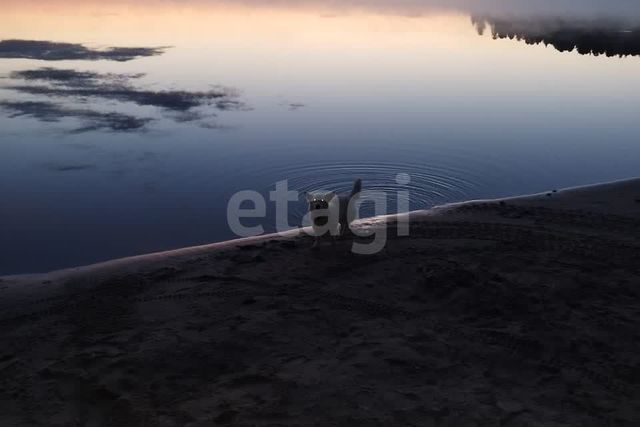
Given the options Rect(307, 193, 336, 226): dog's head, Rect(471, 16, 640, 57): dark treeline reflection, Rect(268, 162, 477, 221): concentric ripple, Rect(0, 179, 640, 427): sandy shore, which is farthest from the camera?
Rect(471, 16, 640, 57): dark treeline reflection

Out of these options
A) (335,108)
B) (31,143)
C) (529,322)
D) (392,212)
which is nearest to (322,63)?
(335,108)

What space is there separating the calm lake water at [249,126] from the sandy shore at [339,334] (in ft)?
6.20

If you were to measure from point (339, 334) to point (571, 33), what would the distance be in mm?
28341

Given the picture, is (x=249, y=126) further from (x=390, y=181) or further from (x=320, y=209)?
(x=320, y=209)

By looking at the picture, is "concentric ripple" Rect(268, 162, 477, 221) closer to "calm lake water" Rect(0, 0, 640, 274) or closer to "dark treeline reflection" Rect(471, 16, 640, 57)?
"calm lake water" Rect(0, 0, 640, 274)

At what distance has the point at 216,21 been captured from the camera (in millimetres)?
28000

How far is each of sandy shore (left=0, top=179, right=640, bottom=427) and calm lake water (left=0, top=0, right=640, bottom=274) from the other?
189 cm

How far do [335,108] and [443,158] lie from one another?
4.41m

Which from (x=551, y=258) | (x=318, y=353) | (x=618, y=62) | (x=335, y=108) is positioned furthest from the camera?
(x=618, y=62)

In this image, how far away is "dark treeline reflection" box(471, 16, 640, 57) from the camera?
2583cm

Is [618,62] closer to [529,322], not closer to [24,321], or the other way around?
[529,322]

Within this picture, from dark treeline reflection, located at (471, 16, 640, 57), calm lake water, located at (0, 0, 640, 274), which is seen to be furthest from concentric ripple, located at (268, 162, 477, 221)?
dark treeline reflection, located at (471, 16, 640, 57)

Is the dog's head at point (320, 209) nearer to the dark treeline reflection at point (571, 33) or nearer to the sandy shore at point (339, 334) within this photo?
the sandy shore at point (339, 334)

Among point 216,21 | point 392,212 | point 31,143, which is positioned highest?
point 216,21
